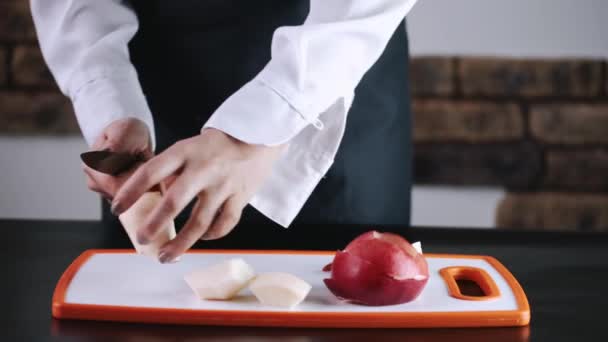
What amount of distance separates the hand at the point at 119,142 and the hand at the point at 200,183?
0.16 meters

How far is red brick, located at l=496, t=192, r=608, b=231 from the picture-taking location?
181 centimetres

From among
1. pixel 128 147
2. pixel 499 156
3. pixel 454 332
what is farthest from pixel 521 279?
pixel 499 156

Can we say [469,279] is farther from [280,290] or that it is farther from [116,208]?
[116,208]

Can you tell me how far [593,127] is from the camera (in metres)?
1.78

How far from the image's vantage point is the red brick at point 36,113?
189 cm

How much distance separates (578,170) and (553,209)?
104mm

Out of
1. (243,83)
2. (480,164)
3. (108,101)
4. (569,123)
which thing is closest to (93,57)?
(108,101)

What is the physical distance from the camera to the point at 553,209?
1.81 metres

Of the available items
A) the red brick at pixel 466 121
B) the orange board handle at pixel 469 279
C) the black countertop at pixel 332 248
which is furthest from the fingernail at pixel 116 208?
the red brick at pixel 466 121

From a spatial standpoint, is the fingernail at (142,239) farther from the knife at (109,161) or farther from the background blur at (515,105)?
the background blur at (515,105)

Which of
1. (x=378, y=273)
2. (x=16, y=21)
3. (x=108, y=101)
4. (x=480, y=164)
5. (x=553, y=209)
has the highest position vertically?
(x=16, y=21)

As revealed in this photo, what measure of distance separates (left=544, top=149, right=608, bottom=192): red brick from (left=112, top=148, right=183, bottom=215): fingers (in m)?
1.22

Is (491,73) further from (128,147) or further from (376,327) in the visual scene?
(376,327)

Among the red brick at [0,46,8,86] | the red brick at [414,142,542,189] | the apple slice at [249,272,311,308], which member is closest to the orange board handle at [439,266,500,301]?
the apple slice at [249,272,311,308]
